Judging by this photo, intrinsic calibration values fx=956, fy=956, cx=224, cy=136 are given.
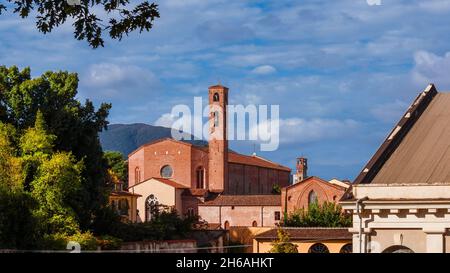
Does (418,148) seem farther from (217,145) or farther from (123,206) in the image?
(217,145)

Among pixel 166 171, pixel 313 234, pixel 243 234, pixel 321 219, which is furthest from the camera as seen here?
pixel 166 171

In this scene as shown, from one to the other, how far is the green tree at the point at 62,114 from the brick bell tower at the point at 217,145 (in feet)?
175

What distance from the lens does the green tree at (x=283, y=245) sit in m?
58.2

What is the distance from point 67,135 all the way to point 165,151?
54.7m

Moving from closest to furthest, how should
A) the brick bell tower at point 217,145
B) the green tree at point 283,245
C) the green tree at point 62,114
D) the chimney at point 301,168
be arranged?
the green tree at point 283,245 → the green tree at point 62,114 → the brick bell tower at point 217,145 → the chimney at point 301,168

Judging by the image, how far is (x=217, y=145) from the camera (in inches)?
4626

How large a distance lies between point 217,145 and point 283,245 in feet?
193

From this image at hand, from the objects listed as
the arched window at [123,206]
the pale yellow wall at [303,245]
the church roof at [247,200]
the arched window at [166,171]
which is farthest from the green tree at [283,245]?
the arched window at [166,171]

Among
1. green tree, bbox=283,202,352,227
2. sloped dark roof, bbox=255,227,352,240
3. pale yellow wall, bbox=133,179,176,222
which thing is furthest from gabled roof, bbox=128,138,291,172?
sloped dark roof, bbox=255,227,352,240

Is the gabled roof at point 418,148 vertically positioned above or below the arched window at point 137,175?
below

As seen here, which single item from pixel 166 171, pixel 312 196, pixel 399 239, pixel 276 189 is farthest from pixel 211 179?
pixel 399 239

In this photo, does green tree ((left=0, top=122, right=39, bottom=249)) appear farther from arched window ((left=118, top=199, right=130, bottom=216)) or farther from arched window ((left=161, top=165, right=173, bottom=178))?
arched window ((left=161, top=165, right=173, bottom=178))

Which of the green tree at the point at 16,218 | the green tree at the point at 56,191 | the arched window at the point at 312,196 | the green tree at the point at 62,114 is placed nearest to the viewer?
the green tree at the point at 16,218

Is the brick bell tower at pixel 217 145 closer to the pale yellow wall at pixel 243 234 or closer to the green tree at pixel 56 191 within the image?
the pale yellow wall at pixel 243 234
